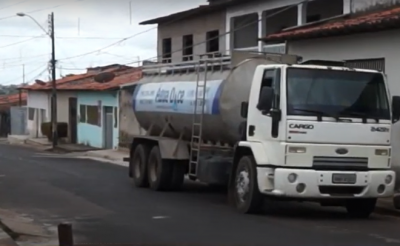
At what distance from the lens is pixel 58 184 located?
22.3m

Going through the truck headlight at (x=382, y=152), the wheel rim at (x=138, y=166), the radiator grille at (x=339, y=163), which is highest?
the truck headlight at (x=382, y=152)

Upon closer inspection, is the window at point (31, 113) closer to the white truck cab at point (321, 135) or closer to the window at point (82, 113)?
the window at point (82, 113)

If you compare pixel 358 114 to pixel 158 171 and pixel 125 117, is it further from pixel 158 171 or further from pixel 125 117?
pixel 125 117

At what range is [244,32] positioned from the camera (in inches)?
1336

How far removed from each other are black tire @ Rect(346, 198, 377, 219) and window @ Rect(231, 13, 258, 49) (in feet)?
60.8

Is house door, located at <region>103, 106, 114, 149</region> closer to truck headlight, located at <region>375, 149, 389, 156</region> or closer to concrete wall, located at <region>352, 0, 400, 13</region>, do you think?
concrete wall, located at <region>352, 0, 400, 13</region>

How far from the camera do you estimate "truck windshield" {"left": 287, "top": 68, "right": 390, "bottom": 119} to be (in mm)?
14203

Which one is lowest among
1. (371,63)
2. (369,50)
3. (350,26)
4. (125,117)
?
(125,117)

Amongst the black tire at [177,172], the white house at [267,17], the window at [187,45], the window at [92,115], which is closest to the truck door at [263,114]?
the black tire at [177,172]

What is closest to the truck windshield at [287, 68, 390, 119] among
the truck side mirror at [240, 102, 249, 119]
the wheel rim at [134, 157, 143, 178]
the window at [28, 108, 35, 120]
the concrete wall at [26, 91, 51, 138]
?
the truck side mirror at [240, 102, 249, 119]

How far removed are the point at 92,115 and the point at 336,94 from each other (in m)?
37.1

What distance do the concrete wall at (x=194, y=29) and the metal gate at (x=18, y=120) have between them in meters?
32.1

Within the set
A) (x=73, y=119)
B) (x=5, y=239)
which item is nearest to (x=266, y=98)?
(x=5, y=239)

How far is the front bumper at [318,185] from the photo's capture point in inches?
551
